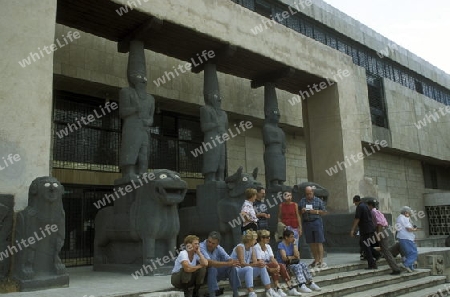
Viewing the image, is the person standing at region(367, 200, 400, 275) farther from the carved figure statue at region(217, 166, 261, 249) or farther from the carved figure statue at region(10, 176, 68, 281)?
the carved figure statue at region(10, 176, 68, 281)

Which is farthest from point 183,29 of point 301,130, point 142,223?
point 301,130

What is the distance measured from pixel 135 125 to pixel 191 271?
441 cm

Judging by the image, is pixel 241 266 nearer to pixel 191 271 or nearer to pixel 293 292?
pixel 191 271

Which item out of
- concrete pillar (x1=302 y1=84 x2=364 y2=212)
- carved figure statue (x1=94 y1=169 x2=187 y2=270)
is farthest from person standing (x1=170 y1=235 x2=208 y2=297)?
concrete pillar (x1=302 y1=84 x2=364 y2=212)

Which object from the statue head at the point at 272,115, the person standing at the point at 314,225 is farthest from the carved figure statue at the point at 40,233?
the statue head at the point at 272,115

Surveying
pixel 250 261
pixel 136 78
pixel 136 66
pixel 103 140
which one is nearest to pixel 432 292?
pixel 250 261

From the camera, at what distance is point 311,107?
15.1m

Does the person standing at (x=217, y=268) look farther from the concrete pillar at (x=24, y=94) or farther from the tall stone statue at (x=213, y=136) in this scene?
the tall stone statue at (x=213, y=136)

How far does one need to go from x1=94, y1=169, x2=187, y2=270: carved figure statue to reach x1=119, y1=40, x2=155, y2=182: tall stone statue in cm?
82

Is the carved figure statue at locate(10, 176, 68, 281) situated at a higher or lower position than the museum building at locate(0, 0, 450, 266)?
lower

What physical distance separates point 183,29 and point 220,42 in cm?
109

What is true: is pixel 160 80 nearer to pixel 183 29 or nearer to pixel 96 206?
pixel 183 29

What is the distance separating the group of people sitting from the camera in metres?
6.04

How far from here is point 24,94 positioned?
Answer: 7.36m
